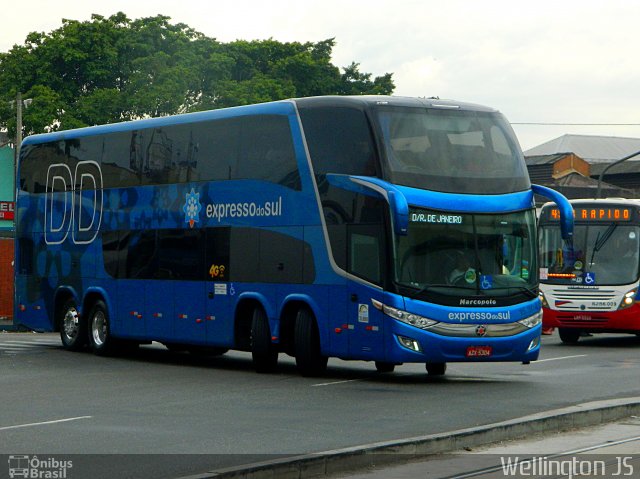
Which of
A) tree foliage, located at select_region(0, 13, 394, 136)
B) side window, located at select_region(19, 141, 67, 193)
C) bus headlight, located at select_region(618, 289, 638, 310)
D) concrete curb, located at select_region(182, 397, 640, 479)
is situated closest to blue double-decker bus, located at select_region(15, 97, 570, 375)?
side window, located at select_region(19, 141, 67, 193)

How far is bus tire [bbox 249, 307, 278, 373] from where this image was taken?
20.3 m

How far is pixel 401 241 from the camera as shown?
60.4 ft

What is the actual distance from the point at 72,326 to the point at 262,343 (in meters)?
6.69

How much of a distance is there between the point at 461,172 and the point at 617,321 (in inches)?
415

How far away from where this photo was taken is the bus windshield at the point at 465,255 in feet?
60.5

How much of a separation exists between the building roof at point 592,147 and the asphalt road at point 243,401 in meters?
73.8

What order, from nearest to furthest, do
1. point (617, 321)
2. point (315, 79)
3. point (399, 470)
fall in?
point (399, 470), point (617, 321), point (315, 79)

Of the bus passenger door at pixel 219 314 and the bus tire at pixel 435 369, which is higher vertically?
the bus passenger door at pixel 219 314

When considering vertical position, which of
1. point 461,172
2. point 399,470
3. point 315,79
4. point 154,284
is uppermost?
point 315,79

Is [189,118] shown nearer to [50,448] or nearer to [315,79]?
[50,448]

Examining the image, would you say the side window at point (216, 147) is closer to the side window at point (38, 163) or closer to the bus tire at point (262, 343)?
the bus tire at point (262, 343)

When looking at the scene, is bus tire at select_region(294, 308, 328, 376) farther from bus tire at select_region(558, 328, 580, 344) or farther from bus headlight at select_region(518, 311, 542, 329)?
bus tire at select_region(558, 328, 580, 344)

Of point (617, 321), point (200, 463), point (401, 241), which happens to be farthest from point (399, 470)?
point (617, 321)

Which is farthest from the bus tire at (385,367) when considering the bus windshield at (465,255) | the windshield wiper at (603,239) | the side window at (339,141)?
the windshield wiper at (603,239)
